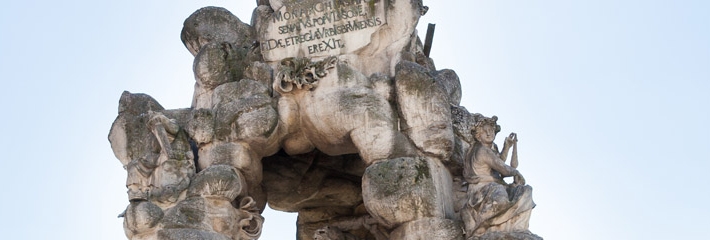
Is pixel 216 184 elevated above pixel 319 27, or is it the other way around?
pixel 319 27

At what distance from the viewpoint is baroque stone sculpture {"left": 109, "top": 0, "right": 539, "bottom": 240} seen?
13766 millimetres

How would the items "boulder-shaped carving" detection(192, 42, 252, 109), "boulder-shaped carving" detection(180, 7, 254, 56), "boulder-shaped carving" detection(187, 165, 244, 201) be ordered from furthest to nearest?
"boulder-shaped carving" detection(180, 7, 254, 56) < "boulder-shaped carving" detection(192, 42, 252, 109) < "boulder-shaped carving" detection(187, 165, 244, 201)

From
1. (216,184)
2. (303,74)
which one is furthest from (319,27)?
(216,184)

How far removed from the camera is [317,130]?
48.3ft

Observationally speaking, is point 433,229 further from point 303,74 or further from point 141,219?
point 141,219

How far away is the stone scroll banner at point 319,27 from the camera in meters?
15.2

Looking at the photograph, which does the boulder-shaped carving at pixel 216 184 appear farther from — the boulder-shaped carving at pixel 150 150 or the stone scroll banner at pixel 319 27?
the stone scroll banner at pixel 319 27

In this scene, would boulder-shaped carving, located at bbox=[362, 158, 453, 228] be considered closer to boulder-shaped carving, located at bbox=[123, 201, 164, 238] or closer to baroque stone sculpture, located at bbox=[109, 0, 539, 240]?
baroque stone sculpture, located at bbox=[109, 0, 539, 240]

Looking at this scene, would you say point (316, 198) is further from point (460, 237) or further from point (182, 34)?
point (460, 237)

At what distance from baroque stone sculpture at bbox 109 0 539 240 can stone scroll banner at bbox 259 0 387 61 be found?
0.05 ft

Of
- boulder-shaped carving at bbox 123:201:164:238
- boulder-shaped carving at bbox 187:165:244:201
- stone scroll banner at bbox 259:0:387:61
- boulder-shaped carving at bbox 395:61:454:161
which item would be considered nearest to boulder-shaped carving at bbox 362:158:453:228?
boulder-shaped carving at bbox 395:61:454:161

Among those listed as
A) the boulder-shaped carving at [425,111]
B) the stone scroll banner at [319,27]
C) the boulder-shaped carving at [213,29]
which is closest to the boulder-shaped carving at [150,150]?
the boulder-shaped carving at [213,29]

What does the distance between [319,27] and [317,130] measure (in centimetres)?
138

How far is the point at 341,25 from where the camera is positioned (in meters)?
15.3
